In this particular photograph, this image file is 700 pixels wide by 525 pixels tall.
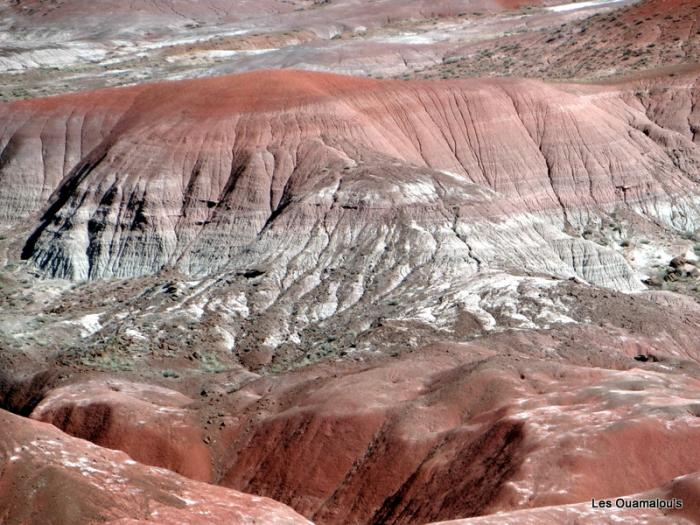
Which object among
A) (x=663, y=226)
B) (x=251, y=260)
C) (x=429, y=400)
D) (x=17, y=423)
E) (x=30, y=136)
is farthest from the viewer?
(x=30, y=136)

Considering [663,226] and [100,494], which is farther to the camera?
[663,226]

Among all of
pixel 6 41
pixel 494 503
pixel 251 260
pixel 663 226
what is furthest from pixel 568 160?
pixel 6 41

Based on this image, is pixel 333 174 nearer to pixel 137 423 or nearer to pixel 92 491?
pixel 137 423

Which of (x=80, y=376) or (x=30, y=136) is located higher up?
(x=30, y=136)

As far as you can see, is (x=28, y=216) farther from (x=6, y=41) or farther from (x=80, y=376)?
(x=6, y=41)

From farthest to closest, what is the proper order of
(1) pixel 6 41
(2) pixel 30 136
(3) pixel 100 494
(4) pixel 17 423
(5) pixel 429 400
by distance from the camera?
(1) pixel 6 41 → (2) pixel 30 136 → (5) pixel 429 400 → (4) pixel 17 423 → (3) pixel 100 494

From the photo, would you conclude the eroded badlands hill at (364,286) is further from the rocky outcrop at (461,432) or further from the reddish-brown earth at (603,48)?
the reddish-brown earth at (603,48)
